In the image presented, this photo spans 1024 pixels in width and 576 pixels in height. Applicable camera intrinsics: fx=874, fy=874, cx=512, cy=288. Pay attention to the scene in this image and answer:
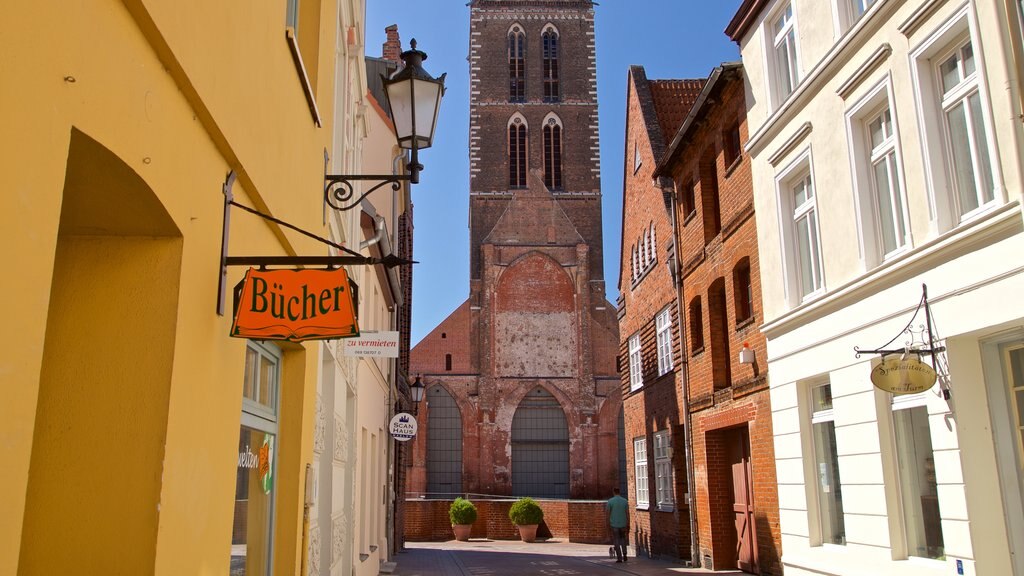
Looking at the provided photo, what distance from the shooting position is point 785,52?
1228cm

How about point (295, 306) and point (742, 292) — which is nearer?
point (295, 306)

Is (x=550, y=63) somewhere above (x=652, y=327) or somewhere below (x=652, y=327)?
above

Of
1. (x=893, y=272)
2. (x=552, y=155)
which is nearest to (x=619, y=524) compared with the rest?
(x=893, y=272)

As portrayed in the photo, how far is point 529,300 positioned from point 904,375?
3665 cm

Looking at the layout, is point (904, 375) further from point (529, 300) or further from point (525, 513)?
point (529, 300)

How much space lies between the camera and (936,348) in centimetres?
780

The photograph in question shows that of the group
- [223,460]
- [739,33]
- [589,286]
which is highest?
[589,286]

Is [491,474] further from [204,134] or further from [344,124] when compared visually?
[204,134]

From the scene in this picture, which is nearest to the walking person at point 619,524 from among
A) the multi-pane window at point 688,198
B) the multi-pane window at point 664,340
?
the multi-pane window at point 664,340

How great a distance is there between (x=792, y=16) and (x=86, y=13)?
35.8ft

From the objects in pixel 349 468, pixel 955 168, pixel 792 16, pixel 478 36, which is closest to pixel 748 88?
pixel 792 16

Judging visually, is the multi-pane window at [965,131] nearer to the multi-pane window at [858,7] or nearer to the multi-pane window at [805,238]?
the multi-pane window at [858,7]

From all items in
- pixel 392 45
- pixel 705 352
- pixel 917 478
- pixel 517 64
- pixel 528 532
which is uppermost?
Result: pixel 517 64

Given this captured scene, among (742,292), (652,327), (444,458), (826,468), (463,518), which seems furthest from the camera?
(444,458)
